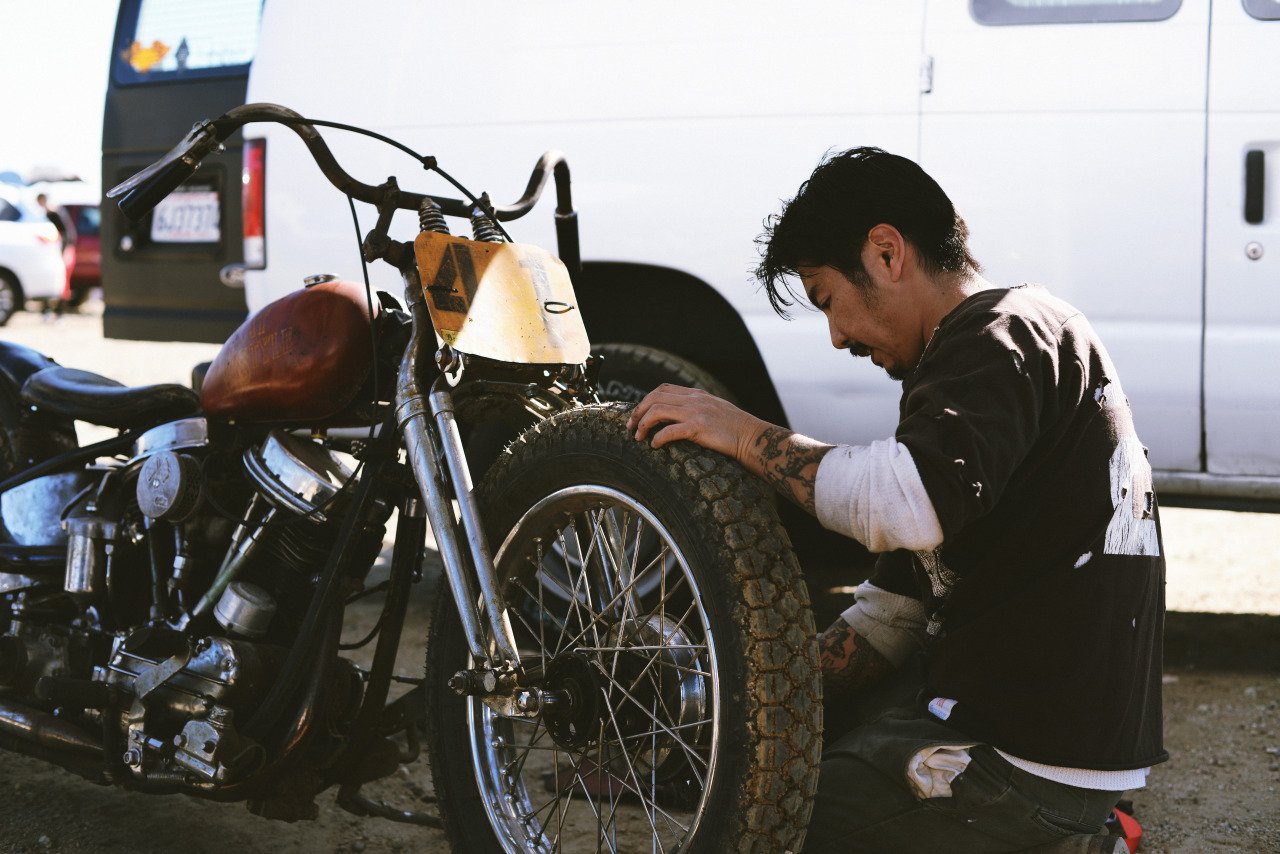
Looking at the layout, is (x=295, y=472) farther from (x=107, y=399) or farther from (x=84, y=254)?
(x=84, y=254)

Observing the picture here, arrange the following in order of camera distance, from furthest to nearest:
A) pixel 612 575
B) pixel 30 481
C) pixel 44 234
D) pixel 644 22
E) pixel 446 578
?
pixel 44 234 → pixel 644 22 → pixel 30 481 → pixel 612 575 → pixel 446 578

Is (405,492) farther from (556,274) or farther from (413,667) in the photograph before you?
(413,667)

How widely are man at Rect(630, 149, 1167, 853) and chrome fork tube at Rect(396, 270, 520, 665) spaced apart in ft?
1.11

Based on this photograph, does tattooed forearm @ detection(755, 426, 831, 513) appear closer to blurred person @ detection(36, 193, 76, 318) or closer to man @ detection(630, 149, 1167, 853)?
man @ detection(630, 149, 1167, 853)

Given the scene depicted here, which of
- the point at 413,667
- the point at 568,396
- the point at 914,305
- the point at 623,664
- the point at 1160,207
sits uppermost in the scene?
Result: the point at 1160,207

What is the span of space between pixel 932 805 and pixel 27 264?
51.9ft

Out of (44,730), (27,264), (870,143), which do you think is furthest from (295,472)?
(27,264)

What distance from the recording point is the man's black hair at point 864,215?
1910 mm

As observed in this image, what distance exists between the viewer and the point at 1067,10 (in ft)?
10.6

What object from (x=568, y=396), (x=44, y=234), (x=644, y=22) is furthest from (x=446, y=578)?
(x=44, y=234)

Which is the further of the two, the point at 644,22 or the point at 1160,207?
the point at 644,22

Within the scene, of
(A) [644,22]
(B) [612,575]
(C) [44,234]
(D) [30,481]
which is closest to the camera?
(B) [612,575]

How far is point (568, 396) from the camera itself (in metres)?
2.25

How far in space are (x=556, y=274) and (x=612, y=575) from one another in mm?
545
